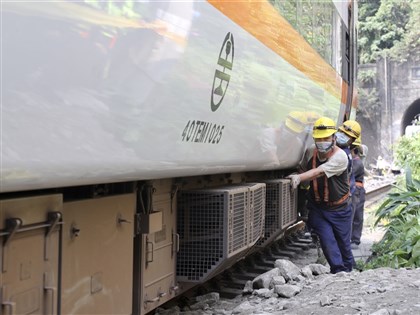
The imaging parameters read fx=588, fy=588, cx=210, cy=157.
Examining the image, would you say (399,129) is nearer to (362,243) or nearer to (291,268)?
(362,243)

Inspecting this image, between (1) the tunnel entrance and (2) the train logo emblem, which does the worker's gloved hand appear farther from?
(1) the tunnel entrance

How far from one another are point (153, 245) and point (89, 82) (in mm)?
1703

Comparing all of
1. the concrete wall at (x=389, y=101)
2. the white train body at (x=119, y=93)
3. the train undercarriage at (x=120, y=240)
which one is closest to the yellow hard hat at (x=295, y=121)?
the train undercarriage at (x=120, y=240)

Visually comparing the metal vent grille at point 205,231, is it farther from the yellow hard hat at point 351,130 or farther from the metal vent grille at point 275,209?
the yellow hard hat at point 351,130

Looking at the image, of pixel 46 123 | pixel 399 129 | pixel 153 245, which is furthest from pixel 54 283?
pixel 399 129

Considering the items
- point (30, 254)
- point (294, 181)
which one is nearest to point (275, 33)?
point (294, 181)

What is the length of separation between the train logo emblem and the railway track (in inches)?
77.5

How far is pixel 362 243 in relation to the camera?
9.16 metres

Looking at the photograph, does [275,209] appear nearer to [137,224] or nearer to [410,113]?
[137,224]

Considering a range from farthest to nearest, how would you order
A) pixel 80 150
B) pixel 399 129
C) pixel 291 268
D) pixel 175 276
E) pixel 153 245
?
pixel 399 129, pixel 291 268, pixel 175 276, pixel 153 245, pixel 80 150

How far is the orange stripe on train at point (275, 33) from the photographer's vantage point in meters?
3.75

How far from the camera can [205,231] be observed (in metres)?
4.19

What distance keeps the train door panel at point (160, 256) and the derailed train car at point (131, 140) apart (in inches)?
0.5

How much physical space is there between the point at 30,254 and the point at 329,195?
4256 millimetres
